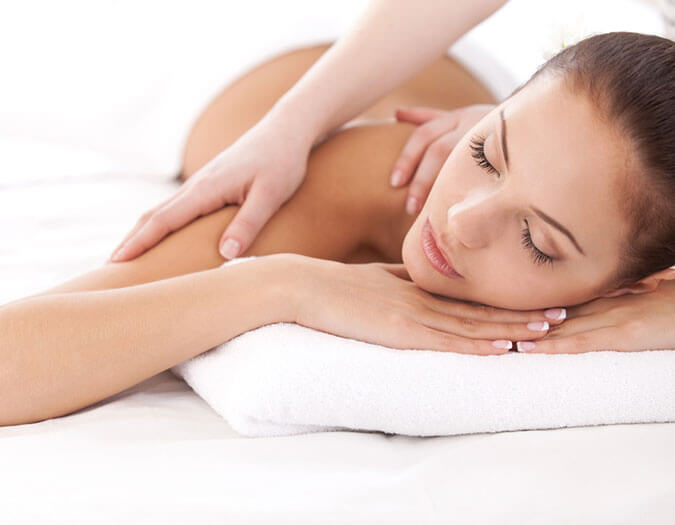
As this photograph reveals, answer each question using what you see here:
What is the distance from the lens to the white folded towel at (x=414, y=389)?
0.89 metres

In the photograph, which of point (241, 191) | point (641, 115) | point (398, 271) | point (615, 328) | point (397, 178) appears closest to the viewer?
point (641, 115)

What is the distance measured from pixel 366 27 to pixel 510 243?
0.69m

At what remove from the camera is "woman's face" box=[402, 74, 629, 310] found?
94 centimetres

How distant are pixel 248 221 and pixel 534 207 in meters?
0.52

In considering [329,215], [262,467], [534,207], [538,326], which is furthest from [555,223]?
[329,215]

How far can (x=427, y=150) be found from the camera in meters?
1.45

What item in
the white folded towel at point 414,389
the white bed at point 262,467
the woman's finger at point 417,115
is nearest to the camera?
the white bed at point 262,467

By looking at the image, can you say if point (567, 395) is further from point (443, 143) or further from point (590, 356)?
point (443, 143)

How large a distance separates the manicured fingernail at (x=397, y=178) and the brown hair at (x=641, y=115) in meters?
0.45

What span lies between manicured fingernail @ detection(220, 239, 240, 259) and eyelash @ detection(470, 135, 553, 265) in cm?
43

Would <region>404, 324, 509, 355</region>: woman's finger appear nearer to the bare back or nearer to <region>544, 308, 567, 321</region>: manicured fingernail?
<region>544, 308, 567, 321</region>: manicured fingernail

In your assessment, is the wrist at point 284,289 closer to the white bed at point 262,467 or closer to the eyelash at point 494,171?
the white bed at point 262,467

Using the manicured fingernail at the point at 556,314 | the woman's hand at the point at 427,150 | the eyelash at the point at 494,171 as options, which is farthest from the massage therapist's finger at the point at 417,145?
the manicured fingernail at the point at 556,314

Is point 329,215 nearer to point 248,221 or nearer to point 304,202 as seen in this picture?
point 304,202
